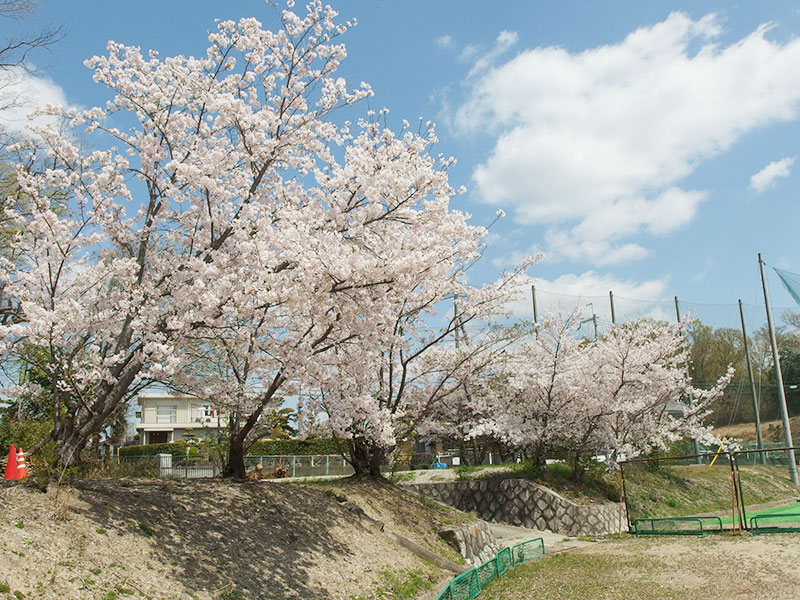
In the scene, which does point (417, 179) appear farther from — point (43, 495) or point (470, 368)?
point (470, 368)

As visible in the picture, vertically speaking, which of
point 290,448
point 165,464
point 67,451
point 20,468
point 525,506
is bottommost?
point 525,506

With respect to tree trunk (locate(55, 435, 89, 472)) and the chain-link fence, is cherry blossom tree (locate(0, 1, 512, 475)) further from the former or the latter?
the chain-link fence

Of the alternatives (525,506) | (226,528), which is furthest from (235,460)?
(525,506)

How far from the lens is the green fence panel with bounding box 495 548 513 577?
11.1 meters

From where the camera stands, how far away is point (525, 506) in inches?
690

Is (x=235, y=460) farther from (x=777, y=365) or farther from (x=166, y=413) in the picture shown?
(x=166, y=413)

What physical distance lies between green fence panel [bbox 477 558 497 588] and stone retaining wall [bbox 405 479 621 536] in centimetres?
665

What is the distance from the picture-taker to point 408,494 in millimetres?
14547

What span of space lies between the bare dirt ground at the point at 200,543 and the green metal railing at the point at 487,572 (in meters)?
0.86

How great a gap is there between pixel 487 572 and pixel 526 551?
285cm

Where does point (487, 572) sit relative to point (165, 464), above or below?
below

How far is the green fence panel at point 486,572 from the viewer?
10.1 m

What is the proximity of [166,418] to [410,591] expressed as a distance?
1654 inches

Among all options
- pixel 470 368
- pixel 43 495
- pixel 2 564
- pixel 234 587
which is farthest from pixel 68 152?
pixel 470 368
